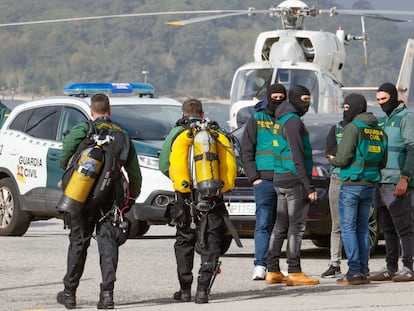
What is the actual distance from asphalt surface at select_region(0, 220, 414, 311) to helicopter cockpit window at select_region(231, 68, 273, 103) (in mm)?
14288

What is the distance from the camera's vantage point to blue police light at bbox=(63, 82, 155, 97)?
59.0ft

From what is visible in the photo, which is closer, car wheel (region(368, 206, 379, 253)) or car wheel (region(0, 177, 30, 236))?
car wheel (region(368, 206, 379, 253))

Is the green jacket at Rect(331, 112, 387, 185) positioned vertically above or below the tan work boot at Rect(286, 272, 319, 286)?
above

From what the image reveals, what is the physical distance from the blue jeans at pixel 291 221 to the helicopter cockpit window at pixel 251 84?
711 inches

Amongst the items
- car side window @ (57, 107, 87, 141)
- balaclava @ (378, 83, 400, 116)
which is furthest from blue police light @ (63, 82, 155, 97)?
balaclava @ (378, 83, 400, 116)

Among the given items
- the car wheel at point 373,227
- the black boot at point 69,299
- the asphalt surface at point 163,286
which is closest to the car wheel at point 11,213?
the asphalt surface at point 163,286

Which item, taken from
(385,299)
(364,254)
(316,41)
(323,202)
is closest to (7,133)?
(323,202)

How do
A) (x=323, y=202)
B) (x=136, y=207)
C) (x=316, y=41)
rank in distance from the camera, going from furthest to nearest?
(x=316, y=41) → (x=136, y=207) → (x=323, y=202)

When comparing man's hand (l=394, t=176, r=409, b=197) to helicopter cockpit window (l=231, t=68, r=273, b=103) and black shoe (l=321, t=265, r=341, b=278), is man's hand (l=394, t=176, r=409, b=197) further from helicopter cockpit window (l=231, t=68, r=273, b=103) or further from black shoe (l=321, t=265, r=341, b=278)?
helicopter cockpit window (l=231, t=68, r=273, b=103)

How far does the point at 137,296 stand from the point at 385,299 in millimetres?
1947

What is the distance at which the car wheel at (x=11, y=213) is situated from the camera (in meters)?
17.6

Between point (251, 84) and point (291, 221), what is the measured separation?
738 inches

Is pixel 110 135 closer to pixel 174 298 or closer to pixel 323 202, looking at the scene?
pixel 174 298

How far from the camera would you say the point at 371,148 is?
12156mm
